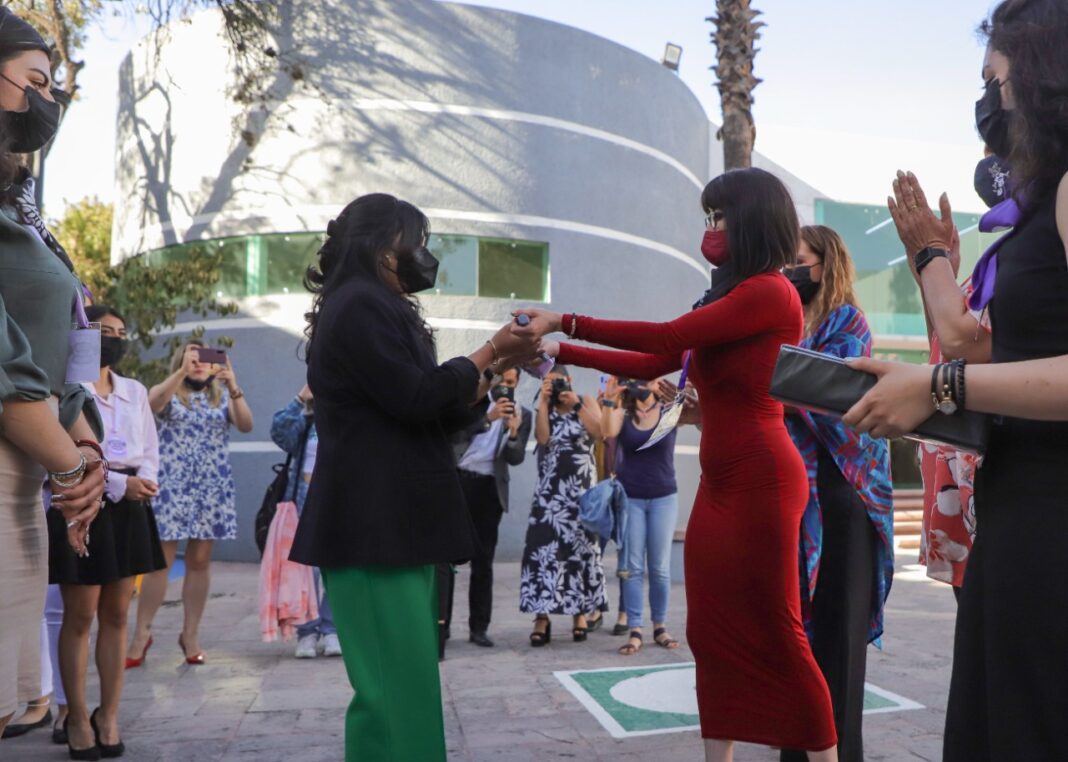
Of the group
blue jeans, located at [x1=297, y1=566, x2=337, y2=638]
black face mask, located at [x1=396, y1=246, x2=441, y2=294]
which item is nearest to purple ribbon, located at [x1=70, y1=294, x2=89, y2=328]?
black face mask, located at [x1=396, y1=246, x2=441, y2=294]

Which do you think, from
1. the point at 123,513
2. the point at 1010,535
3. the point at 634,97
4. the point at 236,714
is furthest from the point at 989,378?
the point at 634,97

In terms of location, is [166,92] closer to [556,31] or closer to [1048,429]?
[556,31]

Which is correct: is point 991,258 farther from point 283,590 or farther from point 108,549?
point 283,590

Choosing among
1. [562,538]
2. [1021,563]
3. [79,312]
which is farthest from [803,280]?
[562,538]

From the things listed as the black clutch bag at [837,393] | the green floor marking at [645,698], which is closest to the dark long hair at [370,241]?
the black clutch bag at [837,393]

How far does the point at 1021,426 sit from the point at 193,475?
6.40 metres

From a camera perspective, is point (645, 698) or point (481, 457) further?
point (481, 457)

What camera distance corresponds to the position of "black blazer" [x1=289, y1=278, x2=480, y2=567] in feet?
9.42

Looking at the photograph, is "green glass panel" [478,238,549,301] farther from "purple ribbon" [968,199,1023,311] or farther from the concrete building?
"purple ribbon" [968,199,1023,311]

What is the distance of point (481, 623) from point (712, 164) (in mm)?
13758

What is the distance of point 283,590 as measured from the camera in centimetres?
673

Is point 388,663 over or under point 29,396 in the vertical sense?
under

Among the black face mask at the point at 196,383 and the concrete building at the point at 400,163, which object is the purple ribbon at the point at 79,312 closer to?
the black face mask at the point at 196,383

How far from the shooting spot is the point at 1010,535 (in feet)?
6.00
